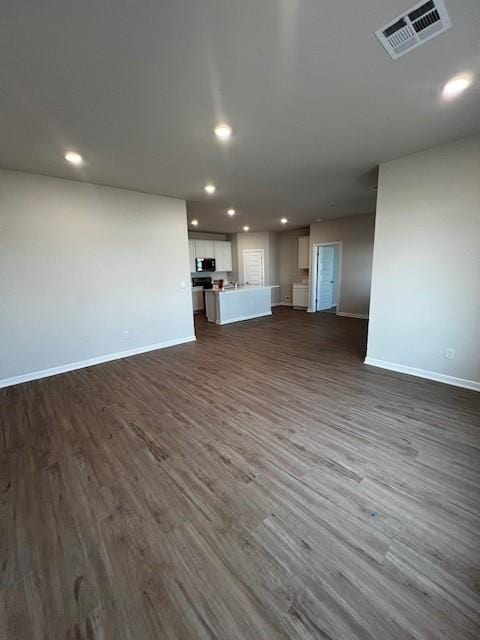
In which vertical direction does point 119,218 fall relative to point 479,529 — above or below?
above

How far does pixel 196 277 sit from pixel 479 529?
8.23 meters

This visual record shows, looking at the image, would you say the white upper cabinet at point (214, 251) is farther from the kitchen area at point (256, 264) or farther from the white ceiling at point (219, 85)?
the white ceiling at point (219, 85)

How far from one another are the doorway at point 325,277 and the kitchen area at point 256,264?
0.43 metres

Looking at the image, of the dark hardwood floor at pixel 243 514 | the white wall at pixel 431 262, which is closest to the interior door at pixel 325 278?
the white wall at pixel 431 262

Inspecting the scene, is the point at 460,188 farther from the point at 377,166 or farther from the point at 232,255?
the point at 232,255

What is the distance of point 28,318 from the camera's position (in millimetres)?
3537

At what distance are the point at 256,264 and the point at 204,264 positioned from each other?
1.94 m

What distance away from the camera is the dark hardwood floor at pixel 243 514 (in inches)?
43.1

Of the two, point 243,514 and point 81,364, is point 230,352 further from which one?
point 243,514

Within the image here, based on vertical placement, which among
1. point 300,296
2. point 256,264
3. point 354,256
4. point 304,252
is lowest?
point 300,296

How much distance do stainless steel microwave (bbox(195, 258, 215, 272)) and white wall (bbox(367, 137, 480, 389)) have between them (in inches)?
228

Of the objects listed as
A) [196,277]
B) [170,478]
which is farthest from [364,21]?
[196,277]

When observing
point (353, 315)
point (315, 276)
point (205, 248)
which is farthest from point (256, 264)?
point (353, 315)

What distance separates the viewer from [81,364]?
403 cm
